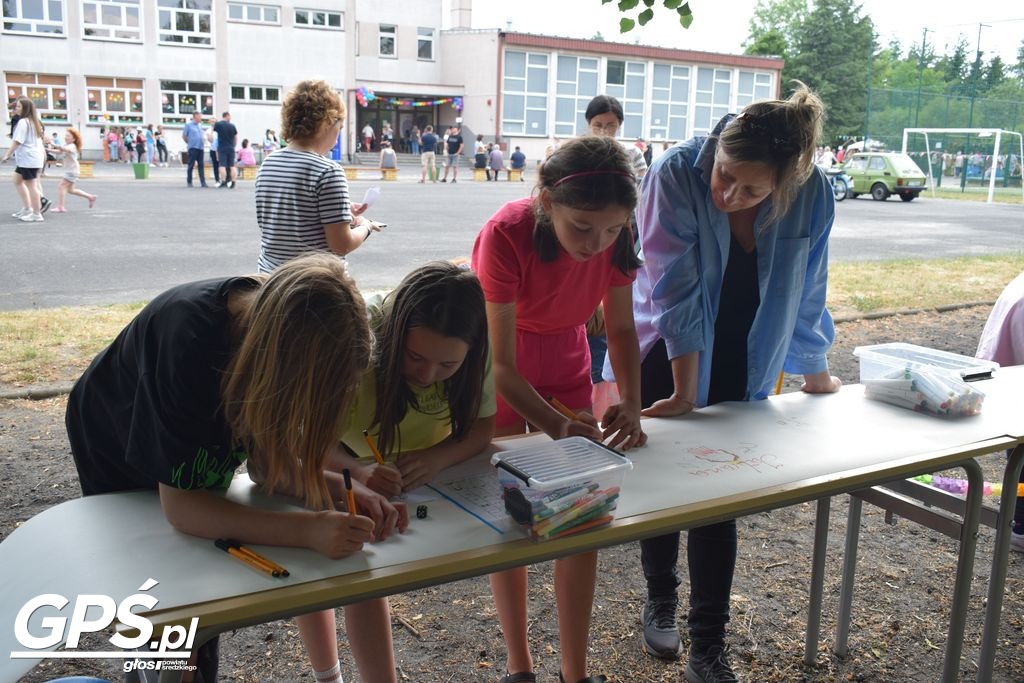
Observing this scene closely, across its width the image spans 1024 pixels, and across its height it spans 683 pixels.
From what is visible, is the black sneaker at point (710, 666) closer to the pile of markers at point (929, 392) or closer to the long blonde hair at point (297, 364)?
the pile of markers at point (929, 392)

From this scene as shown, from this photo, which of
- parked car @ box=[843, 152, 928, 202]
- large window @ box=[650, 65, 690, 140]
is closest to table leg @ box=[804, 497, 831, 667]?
parked car @ box=[843, 152, 928, 202]

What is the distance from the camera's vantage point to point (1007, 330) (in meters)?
2.71

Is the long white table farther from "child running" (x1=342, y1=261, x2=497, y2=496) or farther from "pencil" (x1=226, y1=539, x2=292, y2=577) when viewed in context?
"child running" (x1=342, y1=261, x2=497, y2=496)

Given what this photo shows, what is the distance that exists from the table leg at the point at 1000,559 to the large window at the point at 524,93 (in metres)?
30.6

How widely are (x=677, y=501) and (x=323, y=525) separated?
640 mm

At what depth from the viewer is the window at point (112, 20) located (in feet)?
86.0

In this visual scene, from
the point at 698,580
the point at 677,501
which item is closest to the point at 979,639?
the point at 698,580

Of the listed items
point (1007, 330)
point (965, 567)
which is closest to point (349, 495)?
point (965, 567)

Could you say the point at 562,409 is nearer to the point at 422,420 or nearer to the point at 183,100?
the point at 422,420

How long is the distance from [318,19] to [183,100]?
17.9 ft

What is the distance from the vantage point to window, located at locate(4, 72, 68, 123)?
26125mm

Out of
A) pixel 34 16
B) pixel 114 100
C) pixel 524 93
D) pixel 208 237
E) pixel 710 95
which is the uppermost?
pixel 34 16

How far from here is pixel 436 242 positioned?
30.6 ft

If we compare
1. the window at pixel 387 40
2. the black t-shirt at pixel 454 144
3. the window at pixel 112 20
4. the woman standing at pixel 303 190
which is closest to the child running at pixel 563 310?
the woman standing at pixel 303 190
